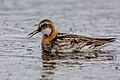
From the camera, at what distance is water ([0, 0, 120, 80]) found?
1418cm

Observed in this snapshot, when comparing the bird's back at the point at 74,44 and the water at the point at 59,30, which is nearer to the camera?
the water at the point at 59,30

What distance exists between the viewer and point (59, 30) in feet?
68.2

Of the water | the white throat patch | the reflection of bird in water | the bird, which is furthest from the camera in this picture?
the white throat patch

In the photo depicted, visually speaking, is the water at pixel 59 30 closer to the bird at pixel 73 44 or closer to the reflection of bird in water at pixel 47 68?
the reflection of bird in water at pixel 47 68

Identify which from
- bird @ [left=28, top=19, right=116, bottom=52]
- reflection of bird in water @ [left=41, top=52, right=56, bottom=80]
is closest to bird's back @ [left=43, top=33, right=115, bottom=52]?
bird @ [left=28, top=19, right=116, bottom=52]

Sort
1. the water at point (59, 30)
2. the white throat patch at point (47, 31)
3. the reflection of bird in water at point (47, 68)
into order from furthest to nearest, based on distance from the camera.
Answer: the white throat patch at point (47, 31) → the water at point (59, 30) → the reflection of bird in water at point (47, 68)

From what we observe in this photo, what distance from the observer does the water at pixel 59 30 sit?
46.5ft

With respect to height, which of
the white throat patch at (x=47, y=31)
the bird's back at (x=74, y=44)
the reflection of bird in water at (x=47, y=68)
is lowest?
the reflection of bird in water at (x=47, y=68)

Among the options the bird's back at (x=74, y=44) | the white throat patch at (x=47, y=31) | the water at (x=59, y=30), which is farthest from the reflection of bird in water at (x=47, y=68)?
the white throat patch at (x=47, y=31)

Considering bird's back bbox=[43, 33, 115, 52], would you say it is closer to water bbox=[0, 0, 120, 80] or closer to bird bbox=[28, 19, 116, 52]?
→ bird bbox=[28, 19, 116, 52]

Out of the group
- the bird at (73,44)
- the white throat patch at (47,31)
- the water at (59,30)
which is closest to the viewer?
the water at (59,30)

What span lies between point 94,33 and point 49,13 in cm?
481

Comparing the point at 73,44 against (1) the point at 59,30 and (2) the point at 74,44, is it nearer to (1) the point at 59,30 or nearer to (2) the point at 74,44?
(2) the point at 74,44

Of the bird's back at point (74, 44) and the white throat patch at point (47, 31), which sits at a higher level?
the white throat patch at point (47, 31)
